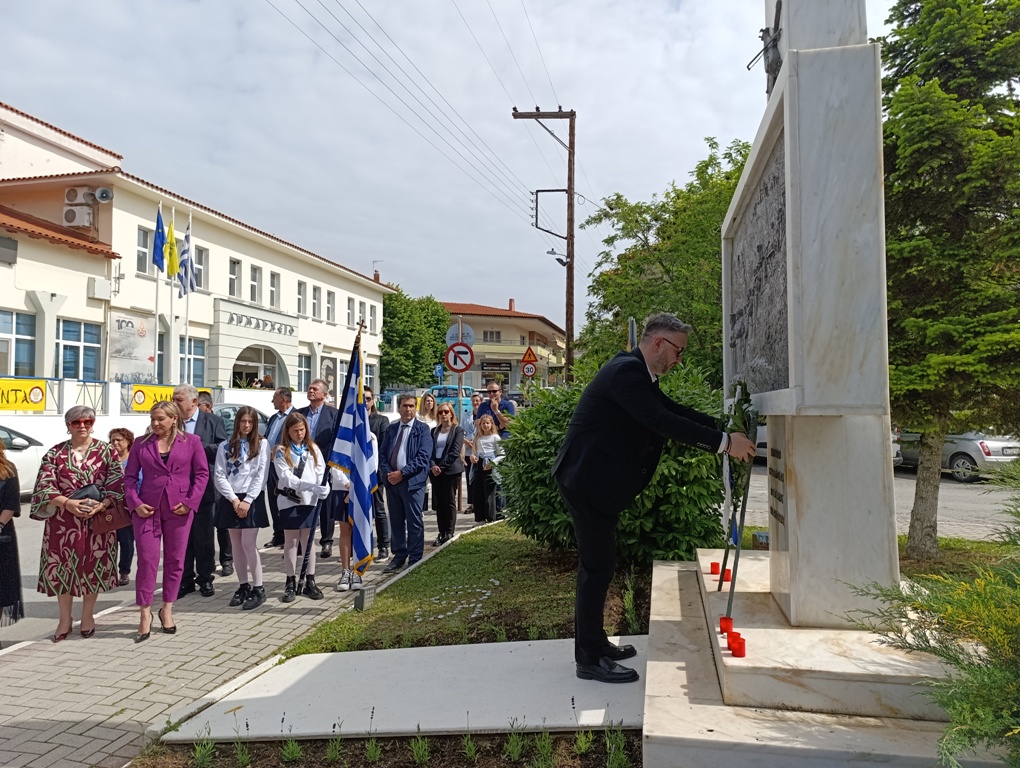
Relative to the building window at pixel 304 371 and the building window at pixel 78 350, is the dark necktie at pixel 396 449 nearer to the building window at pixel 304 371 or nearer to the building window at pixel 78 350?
the building window at pixel 78 350

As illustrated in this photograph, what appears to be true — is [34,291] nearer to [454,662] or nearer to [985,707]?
[454,662]

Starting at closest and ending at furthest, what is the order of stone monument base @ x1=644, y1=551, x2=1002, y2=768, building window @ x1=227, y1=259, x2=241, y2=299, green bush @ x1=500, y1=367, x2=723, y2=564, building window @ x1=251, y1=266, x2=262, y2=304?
stone monument base @ x1=644, y1=551, x2=1002, y2=768 → green bush @ x1=500, y1=367, x2=723, y2=564 → building window @ x1=227, y1=259, x2=241, y2=299 → building window @ x1=251, y1=266, x2=262, y2=304

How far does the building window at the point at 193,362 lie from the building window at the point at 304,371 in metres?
7.73

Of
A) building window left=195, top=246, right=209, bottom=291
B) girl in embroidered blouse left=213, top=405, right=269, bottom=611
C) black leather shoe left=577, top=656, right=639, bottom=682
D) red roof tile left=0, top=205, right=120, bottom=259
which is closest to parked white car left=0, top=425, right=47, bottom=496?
girl in embroidered blouse left=213, top=405, right=269, bottom=611

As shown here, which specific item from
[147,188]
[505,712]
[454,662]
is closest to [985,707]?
[505,712]

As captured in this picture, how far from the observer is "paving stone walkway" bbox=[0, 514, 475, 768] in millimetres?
4176

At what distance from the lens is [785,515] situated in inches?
160

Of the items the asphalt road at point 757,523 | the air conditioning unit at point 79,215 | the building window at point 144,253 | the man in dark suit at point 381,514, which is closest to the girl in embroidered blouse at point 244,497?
the asphalt road at point 757,523

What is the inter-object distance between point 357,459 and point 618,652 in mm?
3824

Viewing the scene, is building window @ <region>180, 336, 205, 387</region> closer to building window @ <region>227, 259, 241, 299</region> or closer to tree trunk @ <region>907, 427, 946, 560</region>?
building window @ <region>227, 259, 241, 299</region>

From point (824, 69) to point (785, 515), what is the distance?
2286 mm

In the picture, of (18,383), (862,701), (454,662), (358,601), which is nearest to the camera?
(862,701)

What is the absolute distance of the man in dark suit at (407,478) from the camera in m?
8.59

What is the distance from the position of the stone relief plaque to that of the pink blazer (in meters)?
4.75
